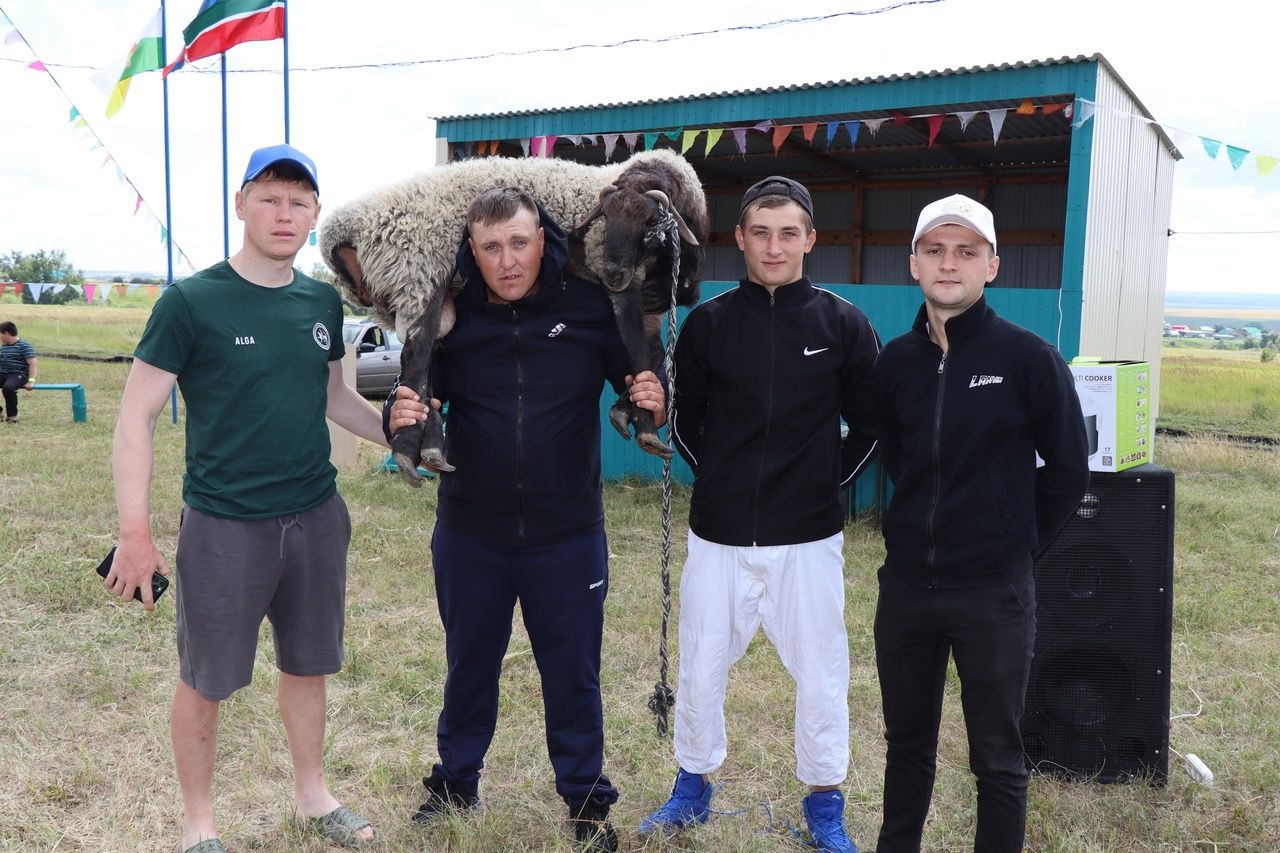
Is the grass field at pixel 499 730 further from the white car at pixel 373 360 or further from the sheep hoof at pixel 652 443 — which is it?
the white car at pixel 373 360

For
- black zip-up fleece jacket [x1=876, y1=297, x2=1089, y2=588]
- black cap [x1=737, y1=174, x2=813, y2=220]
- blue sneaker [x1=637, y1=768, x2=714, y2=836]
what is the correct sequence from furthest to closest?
blue sneaker [x1=637, y1=768, x2=714, y2=836] → black cap [x1=737, y1=174, x2=813, y2=220] → black zip-up fleece jacket [x1=876, y1=297, x2=1089, y2=588]

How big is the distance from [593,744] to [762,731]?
1.30 m

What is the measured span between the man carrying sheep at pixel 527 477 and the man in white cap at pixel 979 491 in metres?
0.84

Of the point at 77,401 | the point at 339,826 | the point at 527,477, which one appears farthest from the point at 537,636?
the point at 77,401

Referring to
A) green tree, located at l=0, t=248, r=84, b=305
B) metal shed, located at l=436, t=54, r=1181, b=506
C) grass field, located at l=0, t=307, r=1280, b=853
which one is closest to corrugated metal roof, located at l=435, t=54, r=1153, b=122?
metal shed, located at l=436, t=54, r=1181, b=506

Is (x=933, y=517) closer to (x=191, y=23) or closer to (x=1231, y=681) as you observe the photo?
(x=1231, y=681)

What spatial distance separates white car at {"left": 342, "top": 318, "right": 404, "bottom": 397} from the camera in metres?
17.5

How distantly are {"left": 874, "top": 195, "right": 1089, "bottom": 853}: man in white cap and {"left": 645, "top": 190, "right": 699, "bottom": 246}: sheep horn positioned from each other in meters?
0.69

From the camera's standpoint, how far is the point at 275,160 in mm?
2768

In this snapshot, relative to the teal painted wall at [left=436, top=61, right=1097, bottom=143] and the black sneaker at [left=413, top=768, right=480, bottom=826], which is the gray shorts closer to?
the black sneaker at [left=413, top=768, right=480, bottom=826]

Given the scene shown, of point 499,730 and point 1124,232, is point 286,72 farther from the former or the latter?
point 1124,232

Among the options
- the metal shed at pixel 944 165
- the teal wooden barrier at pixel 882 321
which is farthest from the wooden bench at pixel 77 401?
the teal wooden barrier at pixel 882 321

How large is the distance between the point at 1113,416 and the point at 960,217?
141 cm

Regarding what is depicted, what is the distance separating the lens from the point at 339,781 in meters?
3.68
